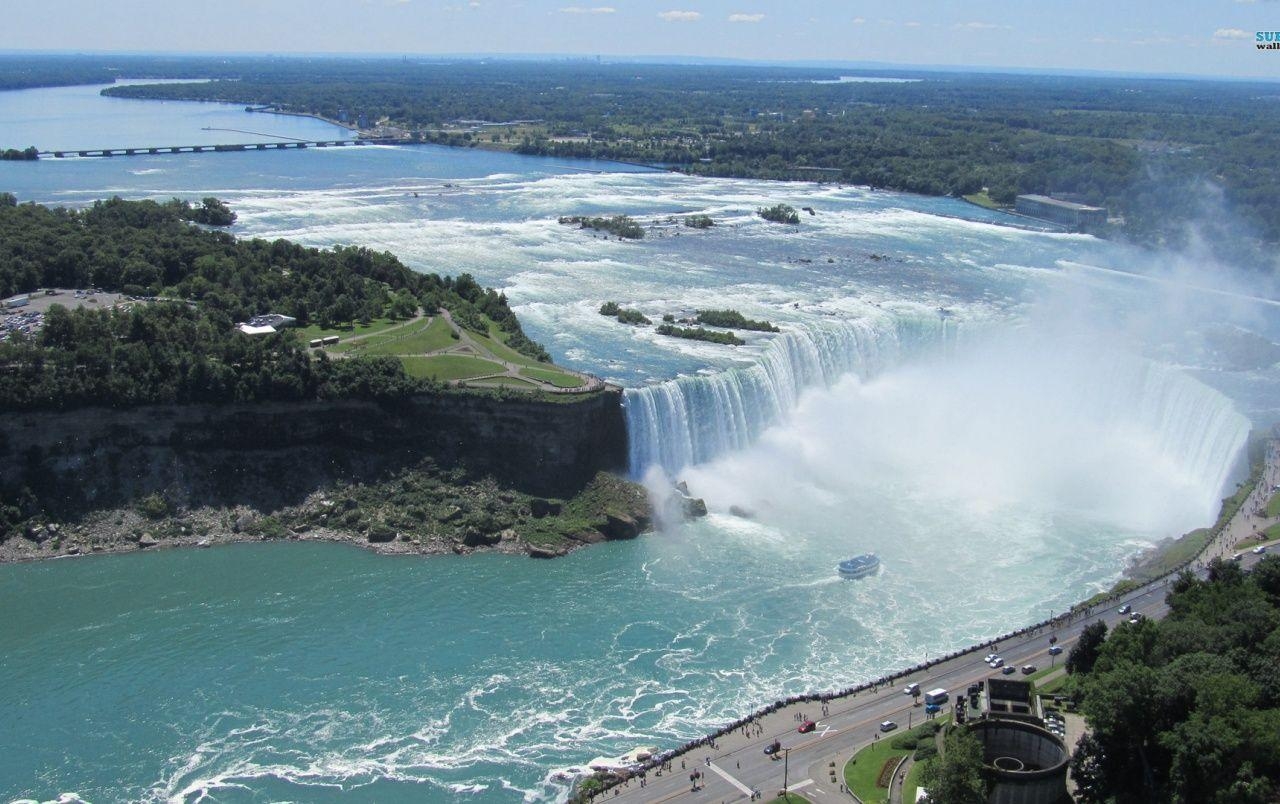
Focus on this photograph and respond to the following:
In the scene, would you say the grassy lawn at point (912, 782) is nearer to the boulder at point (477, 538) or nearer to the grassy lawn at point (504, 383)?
the boulder at point (477, 538)

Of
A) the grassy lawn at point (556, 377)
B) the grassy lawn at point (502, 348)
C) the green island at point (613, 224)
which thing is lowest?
the grassy lawn at point (556, 377)

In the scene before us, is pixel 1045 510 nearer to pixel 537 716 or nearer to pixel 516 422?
pixel 516 422

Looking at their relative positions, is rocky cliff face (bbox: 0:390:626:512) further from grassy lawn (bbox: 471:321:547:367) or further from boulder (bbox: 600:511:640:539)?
grassy lawn (bbox: 471:321:547:367)

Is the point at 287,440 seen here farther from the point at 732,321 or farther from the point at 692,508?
the point at 732,321

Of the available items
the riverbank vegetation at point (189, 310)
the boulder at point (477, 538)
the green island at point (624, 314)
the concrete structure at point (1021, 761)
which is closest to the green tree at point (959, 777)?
the concrete structure at point (1021, 761)

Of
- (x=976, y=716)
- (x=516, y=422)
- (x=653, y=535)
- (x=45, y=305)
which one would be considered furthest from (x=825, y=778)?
(x=45, y=305)

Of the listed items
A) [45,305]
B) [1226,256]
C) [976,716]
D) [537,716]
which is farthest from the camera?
[1226,256]
